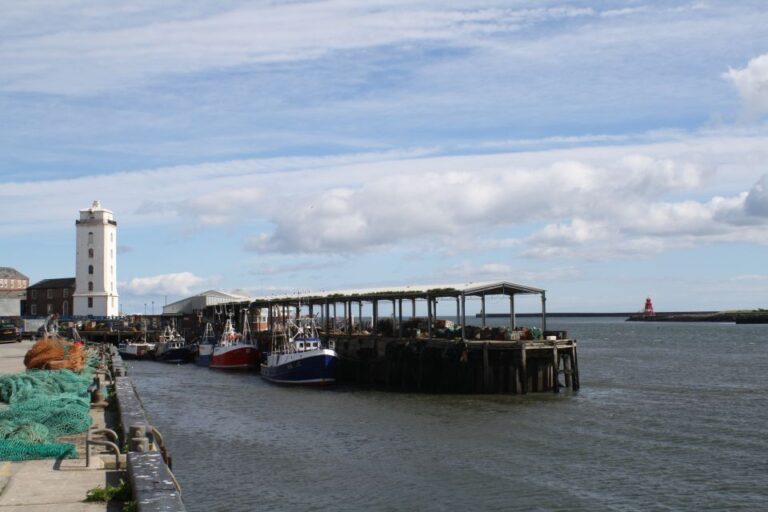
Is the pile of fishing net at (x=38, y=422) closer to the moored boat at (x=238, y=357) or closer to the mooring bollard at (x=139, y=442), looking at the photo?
the mooring bollard at (x=139, y=442)

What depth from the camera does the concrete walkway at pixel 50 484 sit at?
1248 cm

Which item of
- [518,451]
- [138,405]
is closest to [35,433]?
[138,405]

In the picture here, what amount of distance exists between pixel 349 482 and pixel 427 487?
94.3 inches

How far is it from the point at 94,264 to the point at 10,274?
44849mm

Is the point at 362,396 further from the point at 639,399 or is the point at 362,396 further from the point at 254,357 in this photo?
the point at 254,357

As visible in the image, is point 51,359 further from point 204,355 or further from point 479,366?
point 204,355

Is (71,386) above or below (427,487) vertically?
above

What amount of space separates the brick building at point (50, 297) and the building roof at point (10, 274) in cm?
1659

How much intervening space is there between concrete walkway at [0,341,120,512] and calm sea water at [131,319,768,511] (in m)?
7.63

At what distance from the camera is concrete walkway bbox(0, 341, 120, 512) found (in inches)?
491

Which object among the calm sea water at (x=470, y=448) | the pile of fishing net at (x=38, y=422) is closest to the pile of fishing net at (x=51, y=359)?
the calm sea water at (x=470, y=448)

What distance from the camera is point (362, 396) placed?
48.8 meters

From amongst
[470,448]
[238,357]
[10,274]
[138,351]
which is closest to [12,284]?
[10,274]

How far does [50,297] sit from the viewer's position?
453 feet
